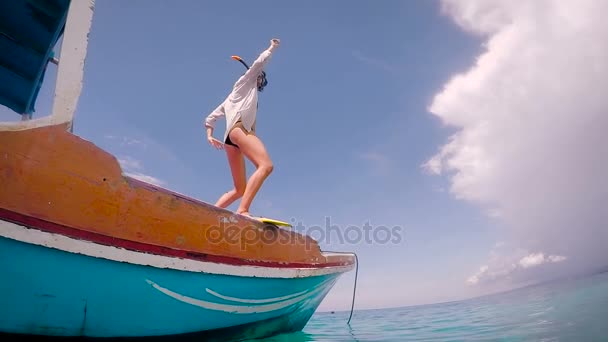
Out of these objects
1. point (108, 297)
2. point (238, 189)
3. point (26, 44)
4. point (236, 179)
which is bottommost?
point (108, 297)

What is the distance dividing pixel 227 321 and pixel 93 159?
162 cm

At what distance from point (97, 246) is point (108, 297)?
0.31m

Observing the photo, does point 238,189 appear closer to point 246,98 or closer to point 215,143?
point 215,143

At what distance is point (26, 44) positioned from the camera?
3.79 metres

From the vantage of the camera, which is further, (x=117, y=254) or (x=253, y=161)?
(x=253, y=161)

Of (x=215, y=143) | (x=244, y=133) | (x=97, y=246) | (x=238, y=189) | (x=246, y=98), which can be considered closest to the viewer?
(x=97, y=246)

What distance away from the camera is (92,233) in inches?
55.1

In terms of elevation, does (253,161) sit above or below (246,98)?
below

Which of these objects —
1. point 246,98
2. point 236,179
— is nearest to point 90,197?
point 236,179

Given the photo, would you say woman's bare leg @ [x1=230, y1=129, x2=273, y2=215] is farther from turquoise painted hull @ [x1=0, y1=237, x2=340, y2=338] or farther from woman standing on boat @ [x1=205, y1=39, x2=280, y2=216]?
turquoise painted hull @ [x1=0, y1=237, x2=340, y2=338]

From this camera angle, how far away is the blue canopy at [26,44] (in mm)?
3404

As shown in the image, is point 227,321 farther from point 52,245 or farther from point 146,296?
point 52,245

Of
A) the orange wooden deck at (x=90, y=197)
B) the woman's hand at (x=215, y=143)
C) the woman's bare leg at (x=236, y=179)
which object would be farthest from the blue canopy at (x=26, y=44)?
the orange wooden deck at (x=90, y=197)

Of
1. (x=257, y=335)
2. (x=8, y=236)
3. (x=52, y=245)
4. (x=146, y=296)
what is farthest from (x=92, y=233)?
(x=257, y=335)
